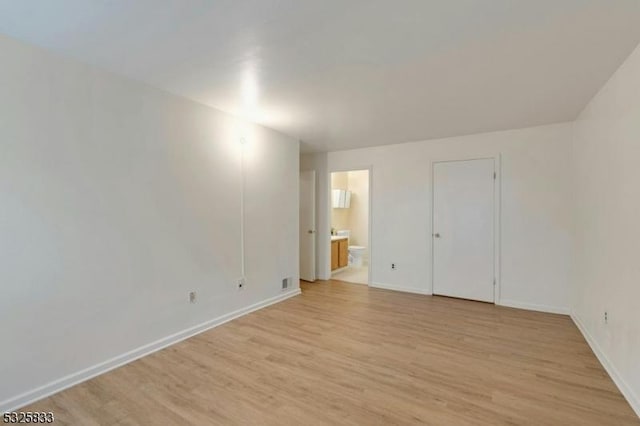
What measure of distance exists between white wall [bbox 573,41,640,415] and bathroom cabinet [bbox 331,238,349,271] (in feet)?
12.3

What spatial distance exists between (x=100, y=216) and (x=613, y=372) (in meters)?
4.09

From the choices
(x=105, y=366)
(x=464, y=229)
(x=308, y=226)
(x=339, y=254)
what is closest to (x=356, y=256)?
(x=339, y=254)

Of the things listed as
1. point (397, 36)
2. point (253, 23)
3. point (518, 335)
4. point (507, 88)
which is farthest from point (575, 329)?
point (253, 23)

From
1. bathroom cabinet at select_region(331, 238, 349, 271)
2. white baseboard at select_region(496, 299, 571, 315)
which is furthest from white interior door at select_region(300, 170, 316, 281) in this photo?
white baseboard at select_region(496, 299, 571, 315)

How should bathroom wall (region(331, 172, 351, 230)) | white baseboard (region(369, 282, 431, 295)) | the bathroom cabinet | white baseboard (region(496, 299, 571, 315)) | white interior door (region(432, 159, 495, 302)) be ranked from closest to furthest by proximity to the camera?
white baseboard (region(496, 299, 571, 315)), white interior door (region(432, 159, 495, 302)), white baseboard (region(369, 282, 431, 295)), the bathroom cabinet, bathroom wall (region(331, 172, 351, 230))

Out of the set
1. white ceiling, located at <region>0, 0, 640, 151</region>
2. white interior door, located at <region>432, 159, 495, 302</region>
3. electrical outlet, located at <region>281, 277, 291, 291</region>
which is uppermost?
white ceiling, located at <region>0, 0, 640, 151</region>

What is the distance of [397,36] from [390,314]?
2.99 meters

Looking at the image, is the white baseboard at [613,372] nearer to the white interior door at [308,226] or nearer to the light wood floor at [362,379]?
the light wood floor at [362,379]

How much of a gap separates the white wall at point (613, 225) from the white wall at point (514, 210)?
46cm

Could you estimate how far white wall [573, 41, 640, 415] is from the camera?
2.00 m

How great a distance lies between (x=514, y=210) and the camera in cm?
396

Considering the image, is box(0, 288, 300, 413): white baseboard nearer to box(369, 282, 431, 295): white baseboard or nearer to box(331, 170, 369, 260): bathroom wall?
box(369, 282, 431, 295): white baseboard

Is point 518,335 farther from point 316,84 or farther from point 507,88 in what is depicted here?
point 316,84

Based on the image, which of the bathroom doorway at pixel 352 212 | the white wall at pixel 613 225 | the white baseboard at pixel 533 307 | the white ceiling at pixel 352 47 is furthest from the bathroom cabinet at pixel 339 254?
the white wall at pixel 613 225
